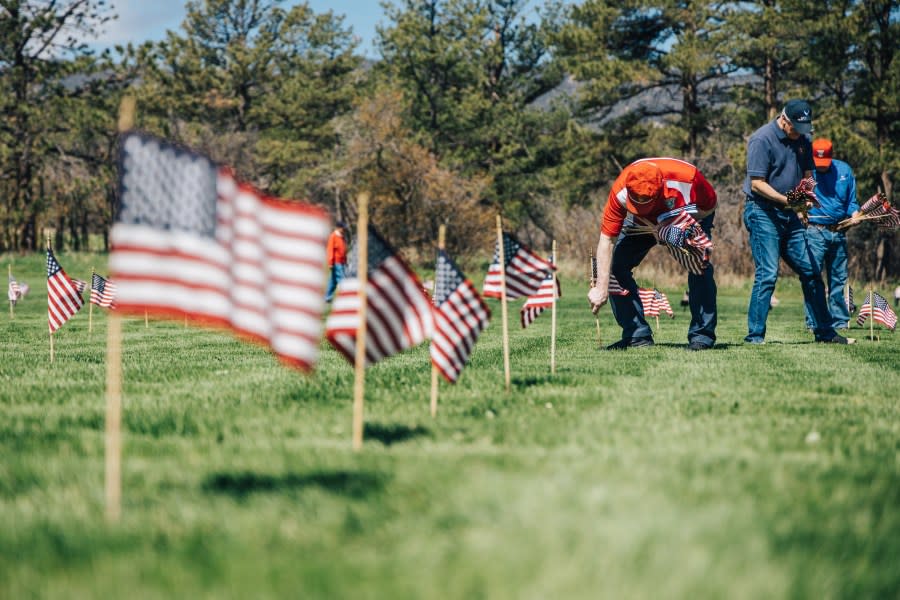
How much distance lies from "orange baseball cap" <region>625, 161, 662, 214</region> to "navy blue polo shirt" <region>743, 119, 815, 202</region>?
7.40ft

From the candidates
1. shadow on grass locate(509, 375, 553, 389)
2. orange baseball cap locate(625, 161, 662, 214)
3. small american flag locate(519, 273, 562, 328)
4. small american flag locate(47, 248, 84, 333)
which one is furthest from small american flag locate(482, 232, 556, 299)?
small american flag locate(47, 248, 84, 333)

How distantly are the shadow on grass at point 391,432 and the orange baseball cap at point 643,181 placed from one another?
13.9ft

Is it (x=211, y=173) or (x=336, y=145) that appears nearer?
(x=211, y=173)

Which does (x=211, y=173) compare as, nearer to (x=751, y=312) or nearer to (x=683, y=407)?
(x=683, y=407)

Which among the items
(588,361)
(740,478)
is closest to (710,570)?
(740,478)

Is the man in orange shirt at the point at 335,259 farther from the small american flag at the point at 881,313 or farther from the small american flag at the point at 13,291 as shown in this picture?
the small american flag at the point at 881,313

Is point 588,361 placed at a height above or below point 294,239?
below

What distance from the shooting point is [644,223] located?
9.41 m

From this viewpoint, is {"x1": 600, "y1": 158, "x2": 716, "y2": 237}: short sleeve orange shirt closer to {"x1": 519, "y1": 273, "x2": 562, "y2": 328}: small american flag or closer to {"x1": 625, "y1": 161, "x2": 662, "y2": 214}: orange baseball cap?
{"x1": 625, "y1": 161, "x2": 662, "y2": 214}: orange baseball cap

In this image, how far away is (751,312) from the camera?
1118cm

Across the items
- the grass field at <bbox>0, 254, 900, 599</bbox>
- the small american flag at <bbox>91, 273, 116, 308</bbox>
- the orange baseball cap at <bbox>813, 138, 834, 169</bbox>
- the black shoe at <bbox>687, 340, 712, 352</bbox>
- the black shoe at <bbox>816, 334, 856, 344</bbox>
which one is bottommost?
the grass field at <bbox>0, 254, 900, 599</bbox>

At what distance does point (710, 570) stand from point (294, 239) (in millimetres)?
2198

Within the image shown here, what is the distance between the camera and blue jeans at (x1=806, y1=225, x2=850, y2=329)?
12.8 m

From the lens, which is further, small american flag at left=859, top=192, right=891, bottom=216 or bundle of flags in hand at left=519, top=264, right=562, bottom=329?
small american flag at left=859, top=192, right=891, bottom=216
